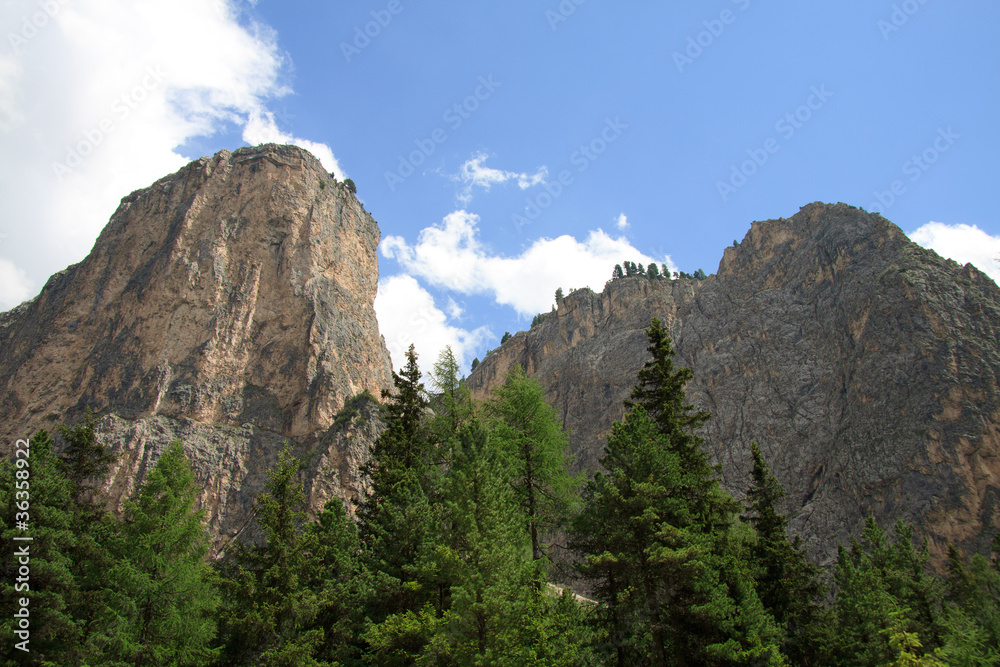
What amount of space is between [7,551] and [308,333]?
4603 cm

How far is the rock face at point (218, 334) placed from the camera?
55.0m

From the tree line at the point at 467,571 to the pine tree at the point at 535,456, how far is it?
79 millimetres

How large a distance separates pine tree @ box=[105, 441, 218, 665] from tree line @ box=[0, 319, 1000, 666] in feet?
0.21

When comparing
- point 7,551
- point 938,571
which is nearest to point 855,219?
point 938,571

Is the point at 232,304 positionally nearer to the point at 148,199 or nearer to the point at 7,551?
the point at 148,199

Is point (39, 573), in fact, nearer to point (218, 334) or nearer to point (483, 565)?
point (483, 565)

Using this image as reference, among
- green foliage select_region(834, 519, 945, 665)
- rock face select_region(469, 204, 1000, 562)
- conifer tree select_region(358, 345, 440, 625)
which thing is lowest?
green foliage select_region(834, 519, 945, 665)

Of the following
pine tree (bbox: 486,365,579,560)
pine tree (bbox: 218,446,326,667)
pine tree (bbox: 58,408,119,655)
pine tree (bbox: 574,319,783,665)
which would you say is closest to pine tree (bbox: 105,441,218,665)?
pine tree (bbox: 58,408,119,655)

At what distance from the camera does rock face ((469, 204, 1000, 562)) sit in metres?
54.9

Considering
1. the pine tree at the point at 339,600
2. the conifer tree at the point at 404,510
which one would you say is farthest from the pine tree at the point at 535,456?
the pine tree at the point at 339,600

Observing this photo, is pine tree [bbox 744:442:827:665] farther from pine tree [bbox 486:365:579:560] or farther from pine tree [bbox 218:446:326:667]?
pine tree [bbox 218:446:326:667]

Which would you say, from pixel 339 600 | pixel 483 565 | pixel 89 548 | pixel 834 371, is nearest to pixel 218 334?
pixel 89 548

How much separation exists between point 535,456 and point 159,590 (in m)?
13.8

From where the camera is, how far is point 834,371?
230 feet
